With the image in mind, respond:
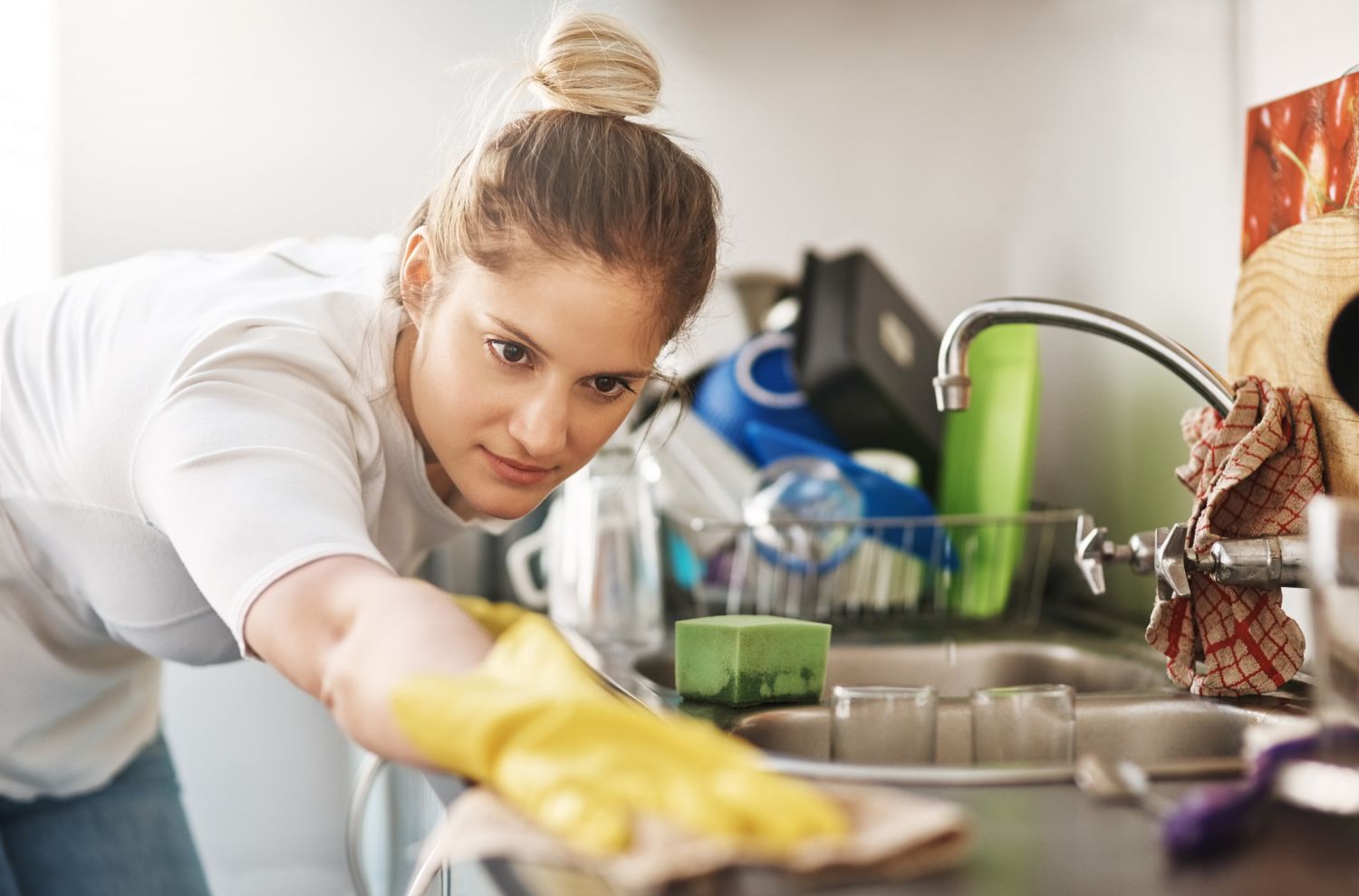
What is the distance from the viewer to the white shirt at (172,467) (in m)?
0.63

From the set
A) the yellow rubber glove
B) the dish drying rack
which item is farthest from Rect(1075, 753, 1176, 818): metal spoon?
the dish drying rack

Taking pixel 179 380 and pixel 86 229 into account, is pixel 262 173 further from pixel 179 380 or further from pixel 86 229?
pixel 179 380

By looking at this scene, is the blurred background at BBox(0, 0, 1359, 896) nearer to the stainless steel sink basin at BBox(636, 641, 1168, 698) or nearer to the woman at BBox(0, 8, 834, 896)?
the stainless steel sink basin at BBox(636, 641, 1168, 698)

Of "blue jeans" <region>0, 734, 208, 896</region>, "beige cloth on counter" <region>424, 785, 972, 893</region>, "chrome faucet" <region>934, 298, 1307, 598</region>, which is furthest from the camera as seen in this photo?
"blue jeans" <region>0, 734, 208, 896</region>

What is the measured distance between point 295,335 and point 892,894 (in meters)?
0.52

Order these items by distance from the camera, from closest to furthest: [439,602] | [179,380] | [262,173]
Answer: [439,602] → [179,380] → [262,173]

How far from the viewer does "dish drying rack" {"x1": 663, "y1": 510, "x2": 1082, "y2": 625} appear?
1.30 m

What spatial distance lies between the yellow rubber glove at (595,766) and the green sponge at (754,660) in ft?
1.21

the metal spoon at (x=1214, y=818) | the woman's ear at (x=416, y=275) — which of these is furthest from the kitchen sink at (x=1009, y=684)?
the woman's ear at (x=416, y=275)

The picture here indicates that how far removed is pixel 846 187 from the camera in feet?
5.74

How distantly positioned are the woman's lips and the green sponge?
0.16 meters

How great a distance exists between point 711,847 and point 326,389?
0.46 meters

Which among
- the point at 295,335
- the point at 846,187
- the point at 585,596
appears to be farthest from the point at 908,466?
the point at 295,335

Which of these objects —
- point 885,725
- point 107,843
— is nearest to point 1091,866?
point 885,725
